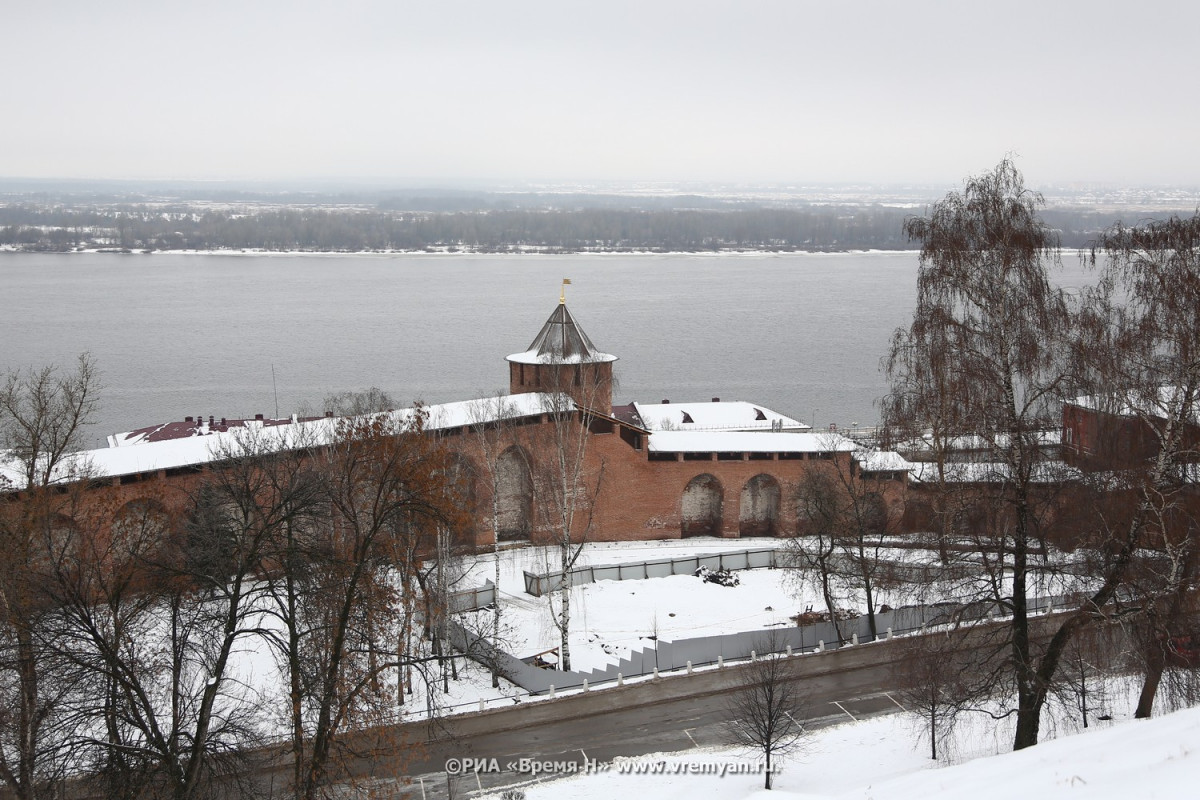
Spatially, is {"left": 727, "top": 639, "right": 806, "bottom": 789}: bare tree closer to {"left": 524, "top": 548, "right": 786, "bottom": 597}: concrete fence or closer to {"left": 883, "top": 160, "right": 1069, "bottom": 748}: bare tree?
{"left": 883, "top": 160, "right": 1069, "bottom": 748}: bare tree

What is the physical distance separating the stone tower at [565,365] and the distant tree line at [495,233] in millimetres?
94161

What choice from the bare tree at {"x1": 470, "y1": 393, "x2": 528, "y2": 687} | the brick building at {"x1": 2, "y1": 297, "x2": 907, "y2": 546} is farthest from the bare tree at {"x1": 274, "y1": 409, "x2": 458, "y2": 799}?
the brick building at {"x1": 2, "y1": 297, "x2": 907, "y2": 546}

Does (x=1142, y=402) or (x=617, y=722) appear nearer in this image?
(x=1142, y=402)

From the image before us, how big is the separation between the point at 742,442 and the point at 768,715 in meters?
10.1

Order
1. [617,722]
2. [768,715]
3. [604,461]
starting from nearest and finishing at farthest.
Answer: [768,715] < [617,722] < [604,461]

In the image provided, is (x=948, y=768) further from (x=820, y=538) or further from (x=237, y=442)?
(x=237, y=442)

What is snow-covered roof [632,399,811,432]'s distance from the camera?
26.6 m

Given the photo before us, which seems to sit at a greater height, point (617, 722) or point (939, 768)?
point (939, 768)

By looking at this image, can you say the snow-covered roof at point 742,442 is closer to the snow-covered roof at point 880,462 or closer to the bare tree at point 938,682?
the snow-covered roof at point 880,462

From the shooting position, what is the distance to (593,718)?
41.6ft

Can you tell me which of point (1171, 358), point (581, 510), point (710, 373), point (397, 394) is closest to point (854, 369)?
point (710, 373)

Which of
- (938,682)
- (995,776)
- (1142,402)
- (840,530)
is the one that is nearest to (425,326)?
(840,530)

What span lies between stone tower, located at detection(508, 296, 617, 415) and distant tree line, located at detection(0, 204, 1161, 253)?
9416cm

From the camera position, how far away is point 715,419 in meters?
27.3
